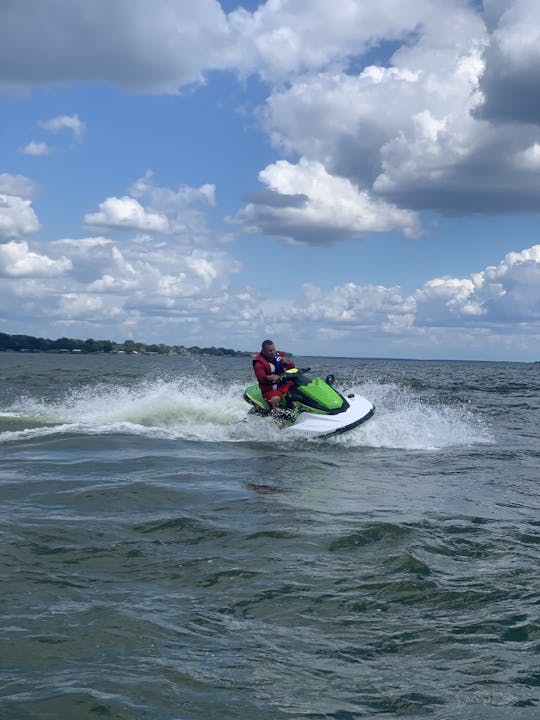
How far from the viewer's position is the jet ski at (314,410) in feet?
43.9

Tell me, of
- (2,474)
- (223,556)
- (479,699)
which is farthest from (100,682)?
(2,474)

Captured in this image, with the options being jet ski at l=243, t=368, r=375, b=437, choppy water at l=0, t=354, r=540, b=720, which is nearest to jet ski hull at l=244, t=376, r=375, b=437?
jet ski at l=243, t=368, r=375, b=437

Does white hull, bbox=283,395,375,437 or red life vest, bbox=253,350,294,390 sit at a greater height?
red life vest, bbox=253,350,294,390

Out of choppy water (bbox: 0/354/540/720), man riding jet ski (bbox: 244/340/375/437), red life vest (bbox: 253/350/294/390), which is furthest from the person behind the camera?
red life vest (bbox: 253/350/294/390)

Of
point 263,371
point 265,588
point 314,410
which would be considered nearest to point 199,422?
point 263,371

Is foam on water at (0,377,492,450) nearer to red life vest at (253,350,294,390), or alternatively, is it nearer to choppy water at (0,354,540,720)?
red life vest at (253,350,294,390)

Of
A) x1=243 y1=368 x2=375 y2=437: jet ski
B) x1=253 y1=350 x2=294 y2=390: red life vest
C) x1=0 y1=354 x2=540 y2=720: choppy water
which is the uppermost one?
x1=253 y1=350 x2=294 y2=390: red life vest

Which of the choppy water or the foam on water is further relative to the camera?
the foam on water

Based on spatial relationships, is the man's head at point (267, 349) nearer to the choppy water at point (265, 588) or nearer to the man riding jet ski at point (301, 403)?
the man riding jet ski at point (301, 403)

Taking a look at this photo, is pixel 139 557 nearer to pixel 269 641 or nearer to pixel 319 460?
pixel 269 641

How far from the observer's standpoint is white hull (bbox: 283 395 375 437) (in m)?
13.3

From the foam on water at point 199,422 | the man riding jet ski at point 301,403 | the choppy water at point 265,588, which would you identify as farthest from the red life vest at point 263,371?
the choppy water at point 265,588

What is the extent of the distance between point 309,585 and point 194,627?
1.08 m

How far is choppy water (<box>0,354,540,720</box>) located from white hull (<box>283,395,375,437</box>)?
2179 millimetres
